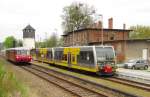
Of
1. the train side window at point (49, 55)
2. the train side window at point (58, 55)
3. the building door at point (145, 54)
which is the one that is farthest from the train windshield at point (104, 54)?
the building door at point (145, 54)

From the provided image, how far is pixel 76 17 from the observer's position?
8700 cm

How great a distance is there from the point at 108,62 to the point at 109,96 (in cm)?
1108

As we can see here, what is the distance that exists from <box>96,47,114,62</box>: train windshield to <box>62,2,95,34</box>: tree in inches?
2285

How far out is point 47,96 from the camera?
16281mm

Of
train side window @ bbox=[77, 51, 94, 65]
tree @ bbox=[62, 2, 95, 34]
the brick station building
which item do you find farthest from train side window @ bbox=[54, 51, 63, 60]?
tree @ bbox=[62, 2, 95, 34]

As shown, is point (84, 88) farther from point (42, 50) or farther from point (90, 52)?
point (42, 50)

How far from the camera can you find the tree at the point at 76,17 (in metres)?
86.8

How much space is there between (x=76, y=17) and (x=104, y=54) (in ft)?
200

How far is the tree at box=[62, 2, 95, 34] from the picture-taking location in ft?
285

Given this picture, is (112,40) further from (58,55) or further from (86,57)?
(86,57)

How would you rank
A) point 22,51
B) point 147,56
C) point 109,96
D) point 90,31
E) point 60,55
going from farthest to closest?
point 90,31 < point 147,56 < point 22,51 < point 60,55 < point 109,96

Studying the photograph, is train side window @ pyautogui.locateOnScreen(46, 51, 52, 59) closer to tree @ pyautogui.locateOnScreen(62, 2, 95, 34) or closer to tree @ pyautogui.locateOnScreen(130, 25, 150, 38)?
tree @ pyautogui.locateOnScreen(62, 2, 95, 34)

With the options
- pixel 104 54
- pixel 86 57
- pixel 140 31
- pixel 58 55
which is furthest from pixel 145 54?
pixel 140 31

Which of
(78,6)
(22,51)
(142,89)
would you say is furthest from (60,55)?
(78,6)
